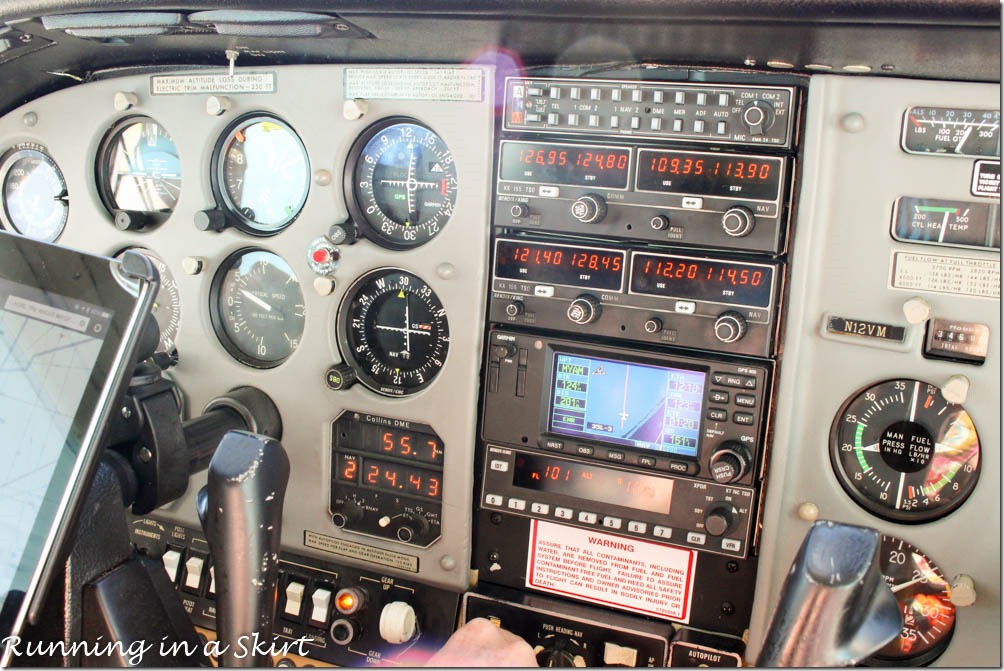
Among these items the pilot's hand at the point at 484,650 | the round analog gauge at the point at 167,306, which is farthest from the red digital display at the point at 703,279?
the round analog gauge at the point at 167,306

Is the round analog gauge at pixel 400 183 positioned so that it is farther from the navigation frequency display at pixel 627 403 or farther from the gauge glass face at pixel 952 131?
the gauge glass face at pixel 952 131

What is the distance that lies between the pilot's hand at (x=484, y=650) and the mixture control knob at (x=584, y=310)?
0.78 meters

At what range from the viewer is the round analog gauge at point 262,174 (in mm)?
2533

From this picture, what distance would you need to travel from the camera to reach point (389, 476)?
250 cm

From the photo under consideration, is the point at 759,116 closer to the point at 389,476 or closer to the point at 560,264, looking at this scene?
the point at 560,264

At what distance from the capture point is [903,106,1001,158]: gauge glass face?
1896mm

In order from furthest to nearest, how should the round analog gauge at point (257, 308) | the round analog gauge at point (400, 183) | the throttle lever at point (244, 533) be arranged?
the round analog gauge at point (257, 308) → the round analog gauge at point (400, 183) → the throttle lever at point (244, 533)

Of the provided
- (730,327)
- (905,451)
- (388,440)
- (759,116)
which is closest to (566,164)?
(759,116)

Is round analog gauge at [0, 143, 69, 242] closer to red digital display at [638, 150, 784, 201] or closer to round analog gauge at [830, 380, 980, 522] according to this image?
red digital display at [638, 150, 784, 201]

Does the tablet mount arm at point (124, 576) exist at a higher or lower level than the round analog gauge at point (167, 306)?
lower

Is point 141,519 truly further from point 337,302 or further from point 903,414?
point 903,414

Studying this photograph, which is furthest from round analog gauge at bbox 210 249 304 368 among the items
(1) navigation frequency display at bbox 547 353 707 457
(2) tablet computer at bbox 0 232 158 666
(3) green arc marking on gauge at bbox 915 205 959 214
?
(3) green arc marking on gauge at bbox 915 205 959 214

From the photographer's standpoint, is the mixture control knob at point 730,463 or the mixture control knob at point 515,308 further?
the mixture control knob at point 515,308

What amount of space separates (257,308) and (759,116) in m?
1.58
